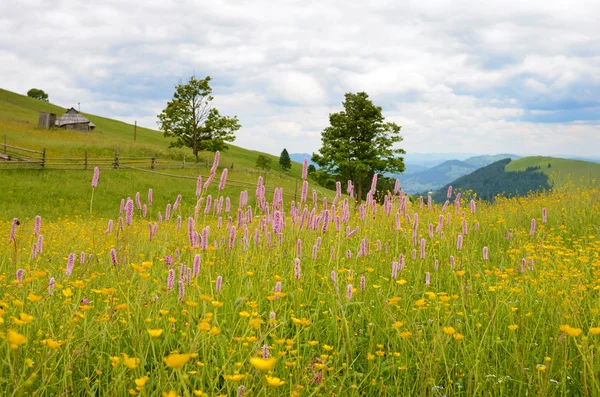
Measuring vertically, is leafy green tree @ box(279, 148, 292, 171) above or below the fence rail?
above

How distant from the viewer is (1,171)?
25.8 metres

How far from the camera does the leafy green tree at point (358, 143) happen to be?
3312 centimetres

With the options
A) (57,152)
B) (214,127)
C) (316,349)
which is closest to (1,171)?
(57,152)

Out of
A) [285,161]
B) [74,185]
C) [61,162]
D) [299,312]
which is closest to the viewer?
[299,312]

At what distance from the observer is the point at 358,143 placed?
33.3m

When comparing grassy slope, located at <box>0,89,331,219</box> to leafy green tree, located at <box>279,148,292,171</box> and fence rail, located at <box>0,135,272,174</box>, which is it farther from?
leafy green tree, located at <box>279,148,292,171</box>

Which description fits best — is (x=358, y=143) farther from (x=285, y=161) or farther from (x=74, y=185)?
(x=285, y=161)

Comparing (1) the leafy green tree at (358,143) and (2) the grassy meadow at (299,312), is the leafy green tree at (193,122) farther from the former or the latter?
(2) the grassy meadow at (299,312)

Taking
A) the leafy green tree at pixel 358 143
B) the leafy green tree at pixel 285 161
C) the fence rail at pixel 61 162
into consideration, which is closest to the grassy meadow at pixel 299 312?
the fence rail at pixel 61 162

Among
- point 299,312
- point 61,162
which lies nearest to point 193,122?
point 61,162

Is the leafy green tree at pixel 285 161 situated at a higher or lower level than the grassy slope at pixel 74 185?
higher

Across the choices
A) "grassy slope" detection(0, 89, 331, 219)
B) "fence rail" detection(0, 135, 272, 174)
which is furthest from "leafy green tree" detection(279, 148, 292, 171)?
"fence rail" detection(0, 135, 272, 174)

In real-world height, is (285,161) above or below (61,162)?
above

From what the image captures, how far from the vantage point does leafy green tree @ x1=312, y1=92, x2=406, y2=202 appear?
33.1 metres
